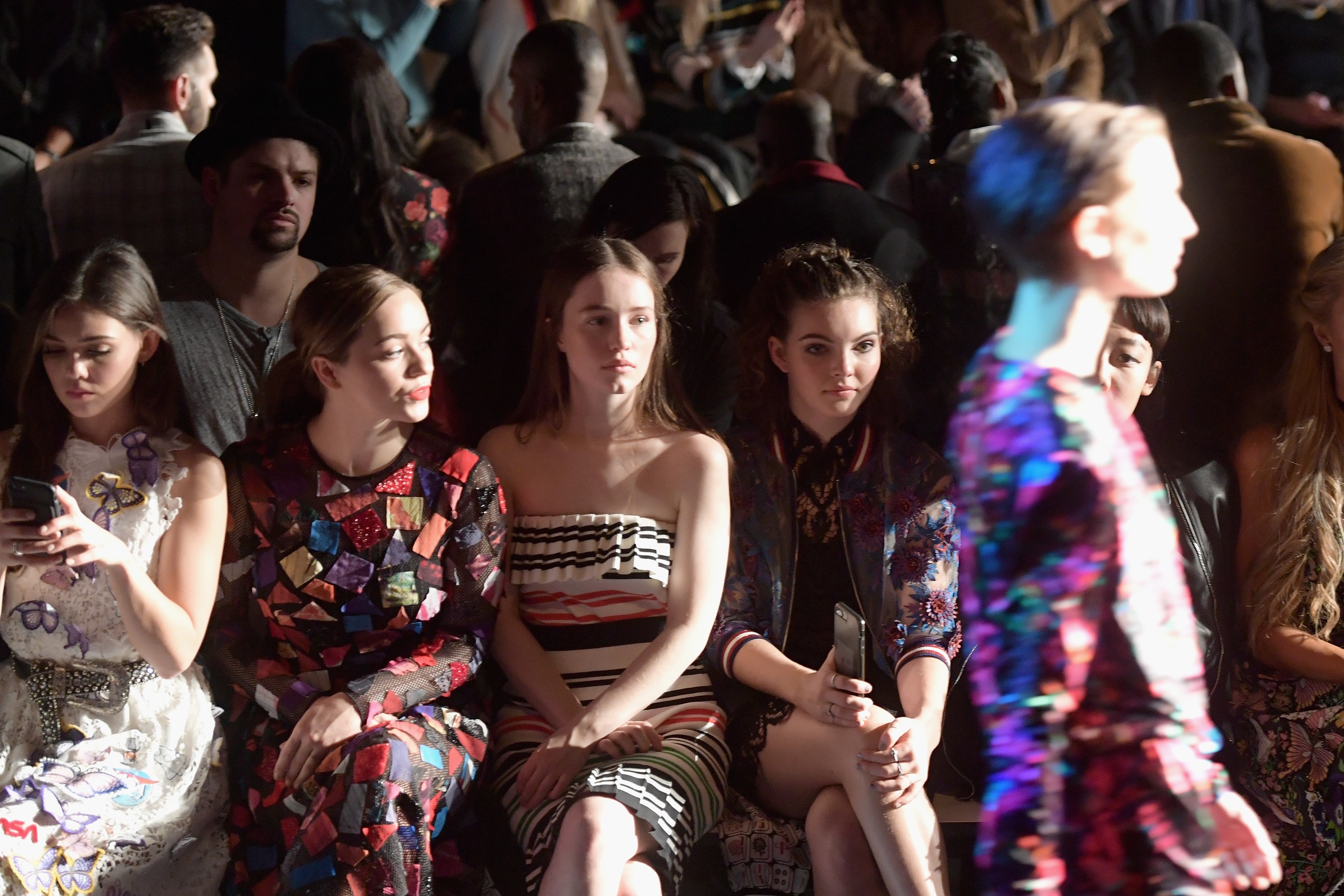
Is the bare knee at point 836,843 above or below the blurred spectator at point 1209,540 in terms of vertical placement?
below

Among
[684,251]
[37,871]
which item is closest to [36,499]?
[37,871]

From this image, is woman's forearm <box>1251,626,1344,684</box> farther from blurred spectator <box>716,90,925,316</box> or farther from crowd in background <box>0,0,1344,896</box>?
blurred spectator <box>716,90,925,316</box>

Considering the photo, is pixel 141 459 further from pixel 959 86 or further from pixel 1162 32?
pixel 1162 32

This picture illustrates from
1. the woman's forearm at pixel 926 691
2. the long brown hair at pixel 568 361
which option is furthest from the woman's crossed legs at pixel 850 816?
the long brown hair at pixel 568 361

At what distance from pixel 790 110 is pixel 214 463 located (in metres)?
1.52

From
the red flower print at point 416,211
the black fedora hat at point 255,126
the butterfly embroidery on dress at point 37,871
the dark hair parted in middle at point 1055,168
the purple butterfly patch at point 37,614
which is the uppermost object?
the dark hair parted in middle at point 1055,168

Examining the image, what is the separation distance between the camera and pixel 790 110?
2.99m

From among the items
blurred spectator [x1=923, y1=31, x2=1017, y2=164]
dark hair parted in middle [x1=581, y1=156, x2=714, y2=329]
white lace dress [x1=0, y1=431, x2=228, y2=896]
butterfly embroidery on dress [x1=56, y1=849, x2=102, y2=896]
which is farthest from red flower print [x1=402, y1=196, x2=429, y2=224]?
butterfly embroidery on dress [x1=56, y1=849, x2=102, y2=896]

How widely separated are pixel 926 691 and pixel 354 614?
0.89m

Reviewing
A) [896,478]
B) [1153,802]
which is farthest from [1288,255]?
[1153,802]

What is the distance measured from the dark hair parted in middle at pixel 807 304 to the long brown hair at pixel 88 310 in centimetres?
95

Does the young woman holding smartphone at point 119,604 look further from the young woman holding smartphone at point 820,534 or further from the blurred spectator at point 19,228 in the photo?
the young woman holding smartphone at point 820,534

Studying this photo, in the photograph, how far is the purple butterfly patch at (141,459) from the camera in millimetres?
2092

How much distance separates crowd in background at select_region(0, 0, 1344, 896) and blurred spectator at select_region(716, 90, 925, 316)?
1 centimetres
